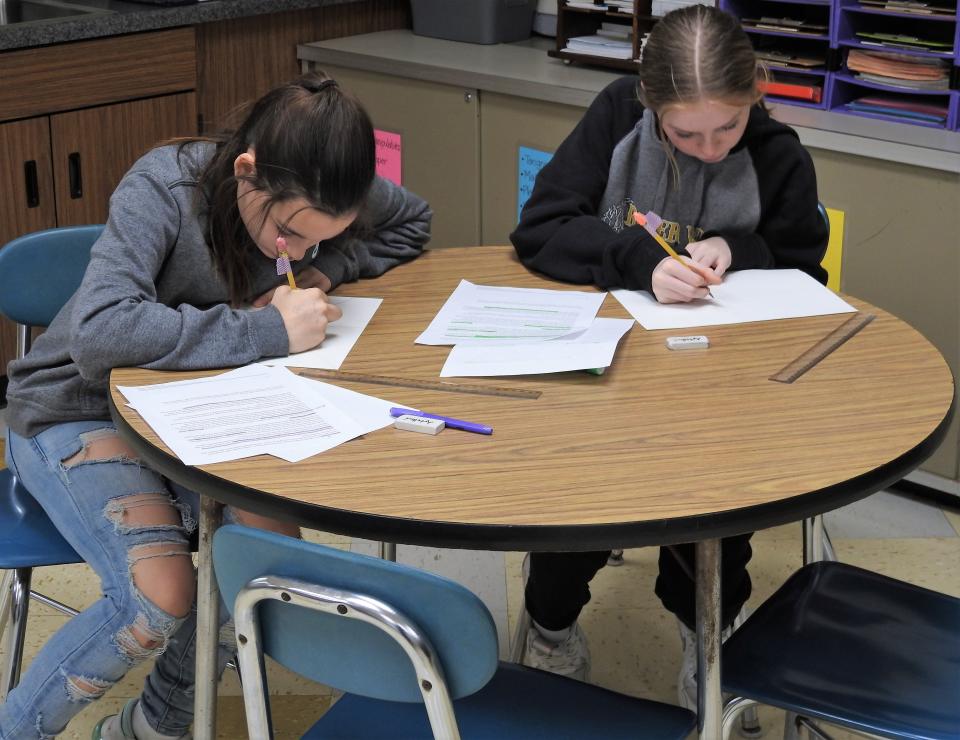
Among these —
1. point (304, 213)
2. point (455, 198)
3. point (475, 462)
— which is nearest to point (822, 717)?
point (475, 462)

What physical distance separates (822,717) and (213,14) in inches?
99.2

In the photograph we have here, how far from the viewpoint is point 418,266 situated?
1.95 meters

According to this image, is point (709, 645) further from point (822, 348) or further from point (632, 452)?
point (822, 348)

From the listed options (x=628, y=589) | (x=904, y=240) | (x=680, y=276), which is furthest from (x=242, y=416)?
(x=904, y=240)

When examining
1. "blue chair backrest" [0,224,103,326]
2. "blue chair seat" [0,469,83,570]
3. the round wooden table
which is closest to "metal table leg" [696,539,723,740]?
the round wooden table

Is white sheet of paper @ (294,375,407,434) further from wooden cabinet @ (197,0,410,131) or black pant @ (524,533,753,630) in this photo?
wooden cabinet @ (197,0,410,131)

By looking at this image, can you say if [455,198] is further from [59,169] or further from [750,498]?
[750,498]

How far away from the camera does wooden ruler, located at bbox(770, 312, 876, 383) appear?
1509 millimetres

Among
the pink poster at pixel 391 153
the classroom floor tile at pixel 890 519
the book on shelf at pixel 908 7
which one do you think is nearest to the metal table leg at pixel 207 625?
the classroom floor tile at pixel 890 519

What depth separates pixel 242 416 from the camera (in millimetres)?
1389

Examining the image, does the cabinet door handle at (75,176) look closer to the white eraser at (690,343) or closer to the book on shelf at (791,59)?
the book on shelf at (791,59)

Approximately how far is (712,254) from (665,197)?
Answer: 17cm

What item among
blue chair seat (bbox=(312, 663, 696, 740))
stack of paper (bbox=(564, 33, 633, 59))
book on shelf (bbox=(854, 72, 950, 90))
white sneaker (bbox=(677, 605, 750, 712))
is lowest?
white sneaker (bbox=(677, 605, 750, 712))

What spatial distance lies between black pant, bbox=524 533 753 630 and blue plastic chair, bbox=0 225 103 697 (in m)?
0.72
